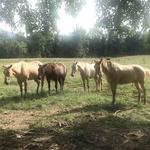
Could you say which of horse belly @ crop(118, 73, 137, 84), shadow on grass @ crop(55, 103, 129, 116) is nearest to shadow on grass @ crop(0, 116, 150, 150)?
shadow on grass @ crop(55, 103, 129, 116)

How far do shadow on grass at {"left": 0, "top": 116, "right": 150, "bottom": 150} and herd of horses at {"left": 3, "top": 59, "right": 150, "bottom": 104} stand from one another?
466 cm

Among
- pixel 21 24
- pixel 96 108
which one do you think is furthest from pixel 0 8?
pixel 96 108

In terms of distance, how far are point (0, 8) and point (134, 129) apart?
5.07 m

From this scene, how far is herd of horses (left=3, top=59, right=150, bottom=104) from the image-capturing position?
1712 cm

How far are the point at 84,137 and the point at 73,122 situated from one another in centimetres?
234

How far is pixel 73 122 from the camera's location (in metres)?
12.5

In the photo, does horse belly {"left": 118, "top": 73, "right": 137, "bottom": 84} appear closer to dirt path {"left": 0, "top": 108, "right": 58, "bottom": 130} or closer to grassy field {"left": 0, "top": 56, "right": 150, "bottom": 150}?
grassy field {"left": 0, "top": 56, "right": 150, "bottom": 150}

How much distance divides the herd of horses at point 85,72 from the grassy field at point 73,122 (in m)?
0.71

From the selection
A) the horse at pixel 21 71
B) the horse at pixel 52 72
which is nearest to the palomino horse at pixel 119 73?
the horse at pixel 52 72

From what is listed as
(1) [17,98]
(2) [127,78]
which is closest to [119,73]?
(2) [127,78]

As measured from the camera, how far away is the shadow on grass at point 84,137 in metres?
9.62

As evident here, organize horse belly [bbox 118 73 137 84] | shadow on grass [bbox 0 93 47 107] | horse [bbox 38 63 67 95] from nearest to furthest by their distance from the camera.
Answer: horse belly [bbox 118 73 137 84] → shadow on grass [bbox 0 93 47 107] → horse [bbox 38 63 67 95]

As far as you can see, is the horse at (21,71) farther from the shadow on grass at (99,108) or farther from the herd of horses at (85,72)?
the shadow on grass at (99,108)

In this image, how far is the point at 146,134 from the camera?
11.1m
